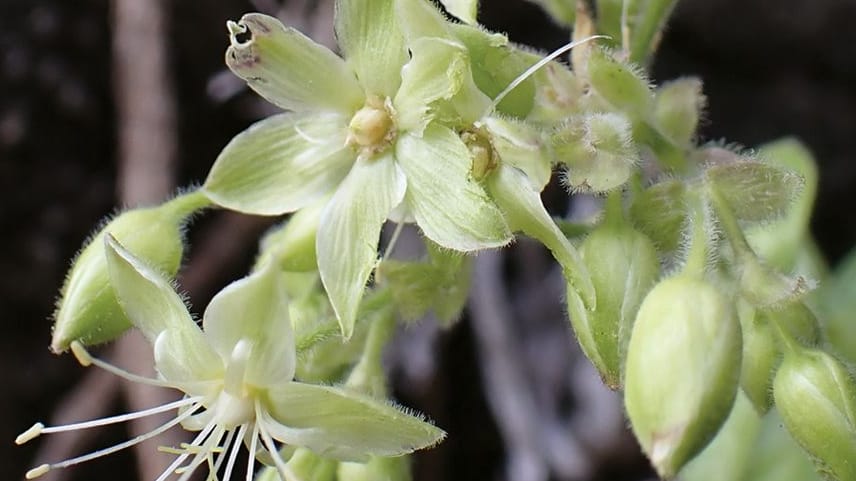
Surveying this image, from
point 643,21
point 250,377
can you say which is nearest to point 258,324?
point 250,377

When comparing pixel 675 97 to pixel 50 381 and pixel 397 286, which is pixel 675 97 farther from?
pixel 50 381

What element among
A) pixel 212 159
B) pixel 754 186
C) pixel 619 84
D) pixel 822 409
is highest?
pixel 619 84

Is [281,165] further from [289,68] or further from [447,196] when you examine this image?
[447,196]

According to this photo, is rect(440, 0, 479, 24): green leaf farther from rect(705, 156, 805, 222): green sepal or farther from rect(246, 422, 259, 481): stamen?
rect(246, 422, 259, 481): stamen

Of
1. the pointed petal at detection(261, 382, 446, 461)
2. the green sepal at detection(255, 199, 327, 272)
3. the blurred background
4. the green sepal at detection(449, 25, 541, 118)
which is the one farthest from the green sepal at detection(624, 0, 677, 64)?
the blurred background

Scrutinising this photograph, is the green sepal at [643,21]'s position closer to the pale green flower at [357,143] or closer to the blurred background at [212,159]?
the pale green flower at [357,143]
